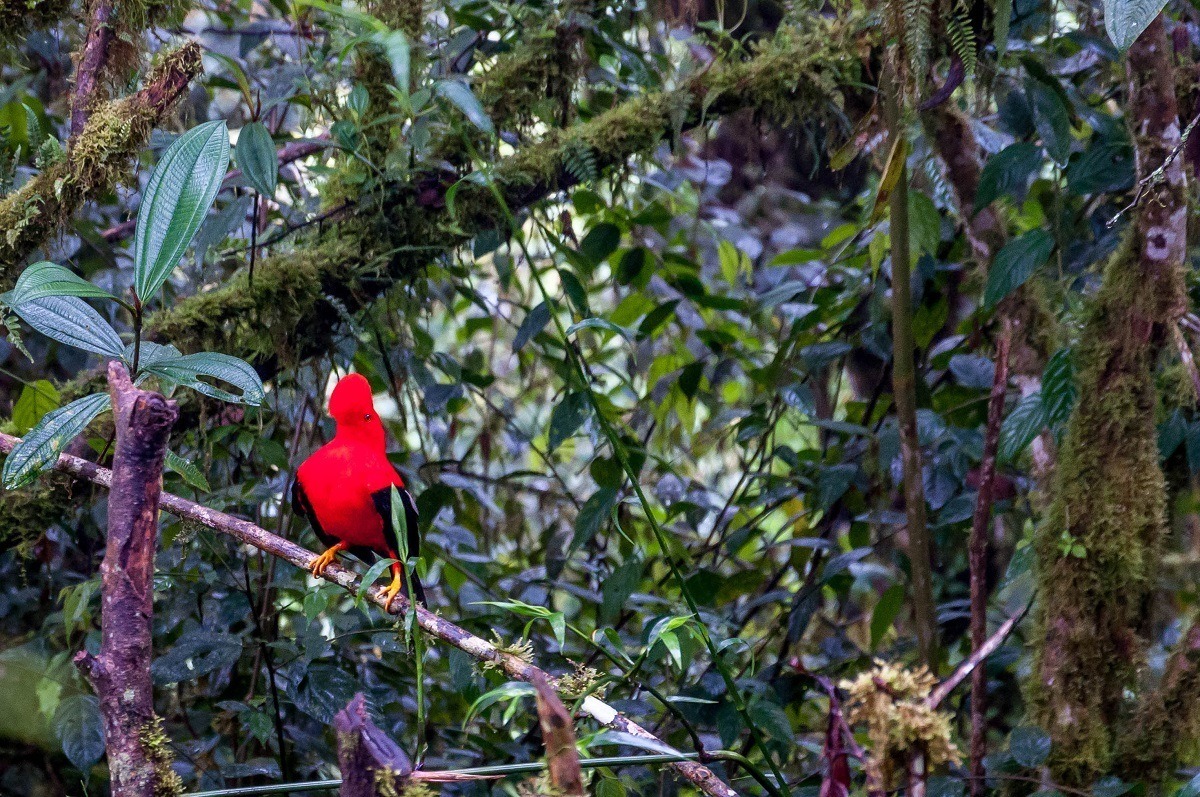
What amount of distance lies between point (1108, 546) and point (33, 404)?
2.13 meters

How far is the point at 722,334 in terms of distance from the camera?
2912 millimetres

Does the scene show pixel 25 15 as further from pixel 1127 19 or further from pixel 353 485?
pixel 1127 19

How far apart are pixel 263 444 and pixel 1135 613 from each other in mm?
1840

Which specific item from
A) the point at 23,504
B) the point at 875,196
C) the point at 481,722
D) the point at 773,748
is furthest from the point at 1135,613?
the point at 23,504

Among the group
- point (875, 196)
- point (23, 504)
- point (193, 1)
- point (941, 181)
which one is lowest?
point (23, 504)

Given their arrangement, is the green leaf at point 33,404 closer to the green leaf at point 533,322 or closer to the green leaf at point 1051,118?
the green leaf at point 533,322

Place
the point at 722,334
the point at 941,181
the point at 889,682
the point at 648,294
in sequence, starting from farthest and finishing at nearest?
the point at 648,294 → the point at 722,334 → the point at 941,181 → the point at 889,682

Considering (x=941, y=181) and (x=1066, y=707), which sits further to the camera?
(x=941, y=181)

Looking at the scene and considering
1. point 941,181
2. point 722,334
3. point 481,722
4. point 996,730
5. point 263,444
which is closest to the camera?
point 263,444

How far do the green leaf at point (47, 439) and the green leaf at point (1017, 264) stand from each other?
1660 mm

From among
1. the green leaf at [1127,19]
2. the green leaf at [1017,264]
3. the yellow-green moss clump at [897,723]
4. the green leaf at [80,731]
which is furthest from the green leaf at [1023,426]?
the green leaf at [80,731]

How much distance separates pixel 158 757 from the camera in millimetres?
1166

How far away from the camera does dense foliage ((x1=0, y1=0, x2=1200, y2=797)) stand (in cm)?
190

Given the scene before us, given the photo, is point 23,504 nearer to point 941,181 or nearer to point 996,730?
point 941,181
